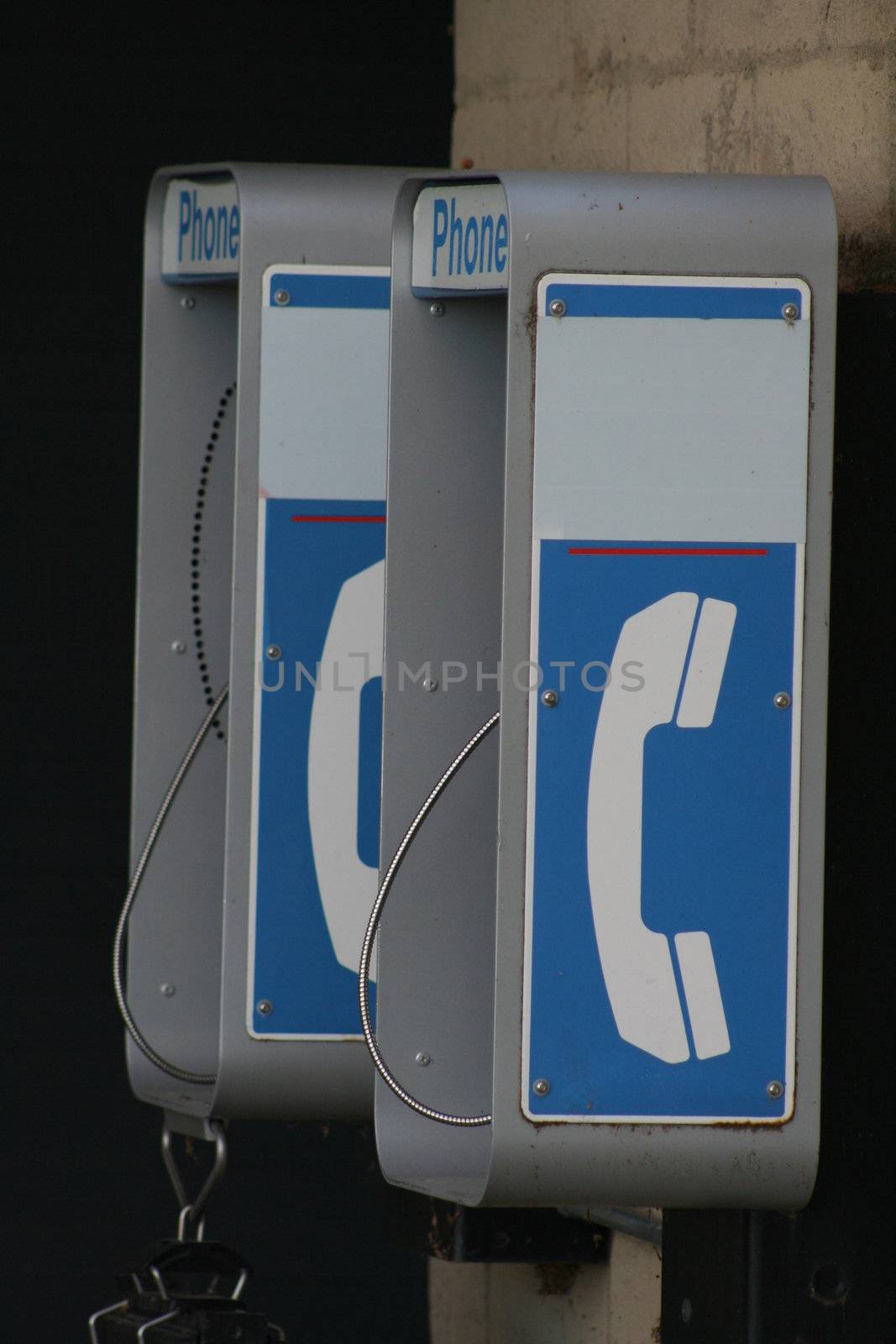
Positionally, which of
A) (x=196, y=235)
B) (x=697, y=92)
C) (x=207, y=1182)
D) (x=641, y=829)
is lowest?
(x=207, y=1182)

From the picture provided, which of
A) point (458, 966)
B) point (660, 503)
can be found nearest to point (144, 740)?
point (458, 966)

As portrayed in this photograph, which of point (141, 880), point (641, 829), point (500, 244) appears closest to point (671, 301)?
point (500, 244)

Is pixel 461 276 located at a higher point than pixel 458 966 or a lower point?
higher

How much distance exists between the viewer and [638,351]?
2133 mm

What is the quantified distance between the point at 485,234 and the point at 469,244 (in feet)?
0.13

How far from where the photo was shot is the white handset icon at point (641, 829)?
213 cm

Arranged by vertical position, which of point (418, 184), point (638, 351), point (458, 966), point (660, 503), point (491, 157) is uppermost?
point (491, 157)

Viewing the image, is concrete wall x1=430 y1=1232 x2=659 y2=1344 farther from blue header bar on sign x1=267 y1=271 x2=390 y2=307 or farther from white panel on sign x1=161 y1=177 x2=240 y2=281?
white panel on sign x1=161 y1=177 x2=240 y2=281

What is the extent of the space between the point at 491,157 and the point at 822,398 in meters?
1.54

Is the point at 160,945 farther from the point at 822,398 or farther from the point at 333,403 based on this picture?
the point at 822,398

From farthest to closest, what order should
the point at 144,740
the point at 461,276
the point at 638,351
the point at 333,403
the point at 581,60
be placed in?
the point at 581,60, the point at 144,740, the point at 333,403, the point at 461,276, the point at 638,351

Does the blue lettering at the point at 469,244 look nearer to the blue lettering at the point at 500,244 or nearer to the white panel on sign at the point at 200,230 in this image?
the blue lettering at the point at 500,244

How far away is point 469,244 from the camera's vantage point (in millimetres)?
2361

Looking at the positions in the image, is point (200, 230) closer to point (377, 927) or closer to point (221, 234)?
point (221, 234)
